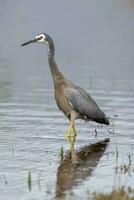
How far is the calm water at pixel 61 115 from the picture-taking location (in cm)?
1145

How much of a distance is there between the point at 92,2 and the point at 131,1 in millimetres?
6282

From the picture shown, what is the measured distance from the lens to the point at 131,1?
48.8m

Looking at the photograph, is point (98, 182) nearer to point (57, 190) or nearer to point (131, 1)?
point (57, 190)

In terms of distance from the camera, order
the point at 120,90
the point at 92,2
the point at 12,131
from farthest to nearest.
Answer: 1. the point at 92,2
2. the point at 120,90
3. the point at 12,131

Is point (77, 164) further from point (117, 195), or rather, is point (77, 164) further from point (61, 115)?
point (61, 115)

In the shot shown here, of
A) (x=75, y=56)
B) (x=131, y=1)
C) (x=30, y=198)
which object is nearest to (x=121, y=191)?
(x=30, y=198)

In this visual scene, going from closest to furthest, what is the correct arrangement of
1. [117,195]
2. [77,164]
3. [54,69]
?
[117,195]
[77,164]
[54,69]

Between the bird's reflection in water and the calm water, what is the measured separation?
1 centimetres

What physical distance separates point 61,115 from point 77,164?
167 inches

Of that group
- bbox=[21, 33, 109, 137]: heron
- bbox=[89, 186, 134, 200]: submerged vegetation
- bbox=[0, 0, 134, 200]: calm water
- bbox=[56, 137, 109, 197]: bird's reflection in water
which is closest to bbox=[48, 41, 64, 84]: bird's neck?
bbox=[21, 33, 109, 137]: heron

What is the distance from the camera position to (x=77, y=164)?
41.8 ft

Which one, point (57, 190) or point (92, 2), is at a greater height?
point (57, 190)

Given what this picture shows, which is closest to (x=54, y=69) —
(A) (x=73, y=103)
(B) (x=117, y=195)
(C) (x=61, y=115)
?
(A) (x=73, y=103)

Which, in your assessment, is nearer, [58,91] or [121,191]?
[121,191]
